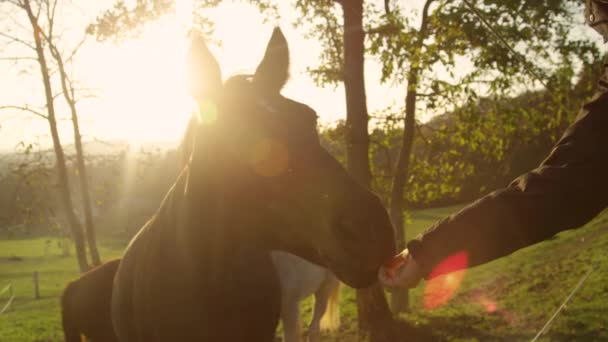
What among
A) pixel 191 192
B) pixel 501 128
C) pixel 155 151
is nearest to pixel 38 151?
pixel 155 151

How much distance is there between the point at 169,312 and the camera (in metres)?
2.40

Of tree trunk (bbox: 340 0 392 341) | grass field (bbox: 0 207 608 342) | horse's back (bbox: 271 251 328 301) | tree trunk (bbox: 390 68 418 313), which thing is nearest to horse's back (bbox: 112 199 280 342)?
horse's back (bbox: 271 251 328 301)

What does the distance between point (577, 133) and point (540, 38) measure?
843 centimetres

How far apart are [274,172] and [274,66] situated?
24.3 inches

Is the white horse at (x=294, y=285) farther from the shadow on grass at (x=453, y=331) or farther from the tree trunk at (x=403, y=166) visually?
the tree trunk at (x=403, y=166)

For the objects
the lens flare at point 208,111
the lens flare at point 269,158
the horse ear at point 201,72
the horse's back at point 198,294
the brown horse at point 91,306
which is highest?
the horse ear at point 201,72

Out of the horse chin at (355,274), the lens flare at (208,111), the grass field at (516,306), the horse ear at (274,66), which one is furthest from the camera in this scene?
the grass field at (516,306)

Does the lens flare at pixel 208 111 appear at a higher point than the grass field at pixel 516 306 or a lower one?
higher

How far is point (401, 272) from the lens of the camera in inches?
69.0

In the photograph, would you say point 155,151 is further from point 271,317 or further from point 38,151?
point 271,317

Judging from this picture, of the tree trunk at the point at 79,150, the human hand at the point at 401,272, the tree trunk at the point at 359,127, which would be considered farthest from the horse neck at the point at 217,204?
the tree trunk at the point at 79,150

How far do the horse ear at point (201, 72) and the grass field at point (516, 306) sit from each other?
6.21m

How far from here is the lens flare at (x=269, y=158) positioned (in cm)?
222

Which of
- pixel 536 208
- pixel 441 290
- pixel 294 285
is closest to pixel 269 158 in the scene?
pixel 536 208
